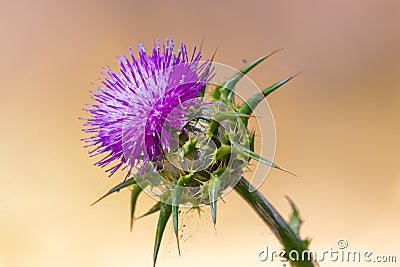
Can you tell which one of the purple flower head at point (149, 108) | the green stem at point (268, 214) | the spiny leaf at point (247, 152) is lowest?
the green stem at point (268, 214)

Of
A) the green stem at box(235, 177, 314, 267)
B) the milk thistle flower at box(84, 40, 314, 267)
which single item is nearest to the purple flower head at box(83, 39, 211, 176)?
the milk thistle flower at box(84, 40, 314, 267)

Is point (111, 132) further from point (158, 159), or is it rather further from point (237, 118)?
→ point (237, 118)

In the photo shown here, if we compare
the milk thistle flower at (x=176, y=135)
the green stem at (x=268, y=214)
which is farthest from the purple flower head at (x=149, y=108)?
the green stem at (x=268, y=214)

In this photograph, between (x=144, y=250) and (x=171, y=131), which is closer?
(x=171, y=131)

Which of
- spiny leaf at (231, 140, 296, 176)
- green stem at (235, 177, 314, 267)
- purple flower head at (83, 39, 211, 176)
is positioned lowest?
green stem at (235, 177, 314, 267)

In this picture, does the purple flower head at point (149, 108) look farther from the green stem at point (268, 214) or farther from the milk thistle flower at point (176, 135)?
the green stem at point (268, 214)

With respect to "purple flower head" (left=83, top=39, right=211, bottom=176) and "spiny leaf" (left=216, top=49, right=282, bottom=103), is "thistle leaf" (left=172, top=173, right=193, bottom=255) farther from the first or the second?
"spiny leaf" (left=216, top=49, right=282, bottom=103)

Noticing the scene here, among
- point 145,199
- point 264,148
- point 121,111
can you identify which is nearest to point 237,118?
point 264,148

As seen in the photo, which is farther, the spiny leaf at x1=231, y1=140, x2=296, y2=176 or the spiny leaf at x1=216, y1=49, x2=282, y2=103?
the spiny leaf at x1=216, y1=49, x2=282, y2=103
